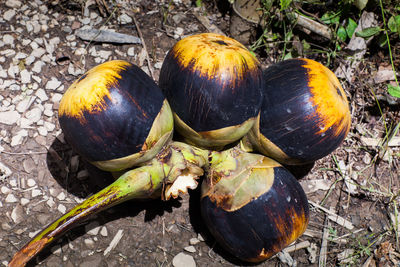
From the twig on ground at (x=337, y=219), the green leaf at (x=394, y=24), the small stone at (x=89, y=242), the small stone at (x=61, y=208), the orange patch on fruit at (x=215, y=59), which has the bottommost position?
the small stone at (x=89, y=242)

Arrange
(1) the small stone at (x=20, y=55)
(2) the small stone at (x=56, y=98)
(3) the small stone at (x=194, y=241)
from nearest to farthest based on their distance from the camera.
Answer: (3) the small stone at (x=194, y=241), (2) the small stone at (x=56, y=98), (1) the small stone at (x=20, y=55)

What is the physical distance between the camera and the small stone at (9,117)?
275 cm

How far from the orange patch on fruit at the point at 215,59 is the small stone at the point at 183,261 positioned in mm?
1099

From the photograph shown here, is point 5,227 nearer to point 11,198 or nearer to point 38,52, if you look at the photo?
point 11,198

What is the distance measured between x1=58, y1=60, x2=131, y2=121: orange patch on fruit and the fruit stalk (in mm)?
364

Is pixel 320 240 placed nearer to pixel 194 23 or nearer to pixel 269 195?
pixel 269 195

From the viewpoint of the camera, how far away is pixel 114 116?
1.89 metres

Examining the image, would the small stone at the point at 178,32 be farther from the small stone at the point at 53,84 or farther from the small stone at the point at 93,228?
the small stone at the point at 93,228

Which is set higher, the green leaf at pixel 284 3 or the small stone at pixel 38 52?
the green leaf at pixel 284 3

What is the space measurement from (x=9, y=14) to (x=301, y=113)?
7.34 feet

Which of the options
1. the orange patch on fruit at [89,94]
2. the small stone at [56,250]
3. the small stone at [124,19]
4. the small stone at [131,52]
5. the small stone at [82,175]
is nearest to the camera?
the orange patch on fruit at [89,94]

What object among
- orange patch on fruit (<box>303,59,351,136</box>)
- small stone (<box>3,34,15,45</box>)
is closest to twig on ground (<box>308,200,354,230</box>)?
orange patch on fruit (<box>303,59,351,136</box>)

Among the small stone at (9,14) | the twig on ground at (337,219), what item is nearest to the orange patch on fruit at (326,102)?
the twig on ground at (337,219)

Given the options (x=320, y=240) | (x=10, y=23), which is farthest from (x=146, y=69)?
(x=320, y=240)
